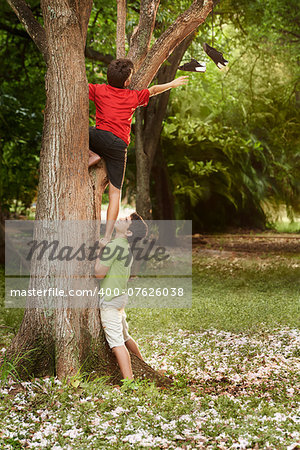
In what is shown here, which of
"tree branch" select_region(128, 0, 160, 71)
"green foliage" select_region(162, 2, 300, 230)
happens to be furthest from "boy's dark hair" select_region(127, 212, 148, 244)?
"green foliage" select_region(162, 2, 300, 230)

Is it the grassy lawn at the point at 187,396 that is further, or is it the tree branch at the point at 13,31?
the tree branch at the point at 13,31

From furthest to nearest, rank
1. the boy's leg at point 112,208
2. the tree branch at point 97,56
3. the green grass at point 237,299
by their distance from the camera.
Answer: the tree branch at point 97,56
the green grass at point 237,299
the boy's leg at point 112,208

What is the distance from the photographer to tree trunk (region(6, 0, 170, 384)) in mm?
4852

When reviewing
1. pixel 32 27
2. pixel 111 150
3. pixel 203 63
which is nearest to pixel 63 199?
pixel 111 150

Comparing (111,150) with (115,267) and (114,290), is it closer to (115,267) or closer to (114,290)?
(115,267)

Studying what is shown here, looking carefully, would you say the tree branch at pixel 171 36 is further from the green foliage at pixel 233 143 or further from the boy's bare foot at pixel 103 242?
the green foliage at pixel 233 143

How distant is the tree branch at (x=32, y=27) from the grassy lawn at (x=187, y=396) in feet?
10.1

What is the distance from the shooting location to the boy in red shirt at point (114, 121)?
500 centimetres

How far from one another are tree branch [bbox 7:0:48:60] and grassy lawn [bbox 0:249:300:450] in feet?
10.1

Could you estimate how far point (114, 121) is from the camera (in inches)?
198

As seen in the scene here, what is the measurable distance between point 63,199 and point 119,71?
1.27 metres

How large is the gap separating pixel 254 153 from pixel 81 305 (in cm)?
1361

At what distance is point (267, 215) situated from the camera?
66.0 feet

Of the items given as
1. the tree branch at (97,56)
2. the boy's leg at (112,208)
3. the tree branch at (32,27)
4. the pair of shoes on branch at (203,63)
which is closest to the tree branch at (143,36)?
the pair of shoes on branch at (203,63)
